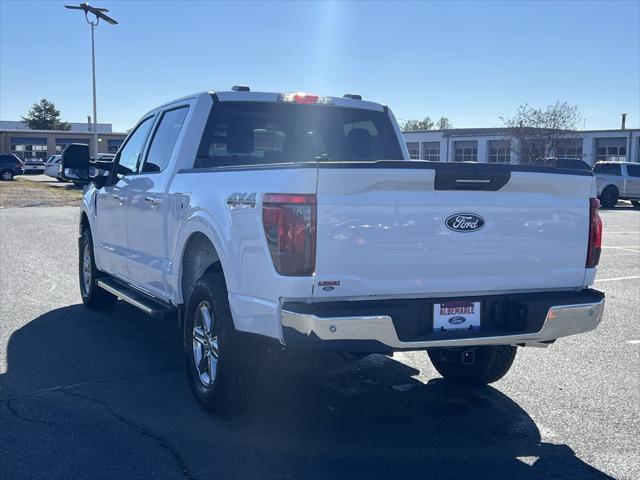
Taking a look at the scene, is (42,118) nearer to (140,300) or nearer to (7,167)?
(7,167)

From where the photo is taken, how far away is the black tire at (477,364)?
208 inches

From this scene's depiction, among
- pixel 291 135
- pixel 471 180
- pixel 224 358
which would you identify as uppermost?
pixel 291 135

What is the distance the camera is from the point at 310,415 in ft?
15.8

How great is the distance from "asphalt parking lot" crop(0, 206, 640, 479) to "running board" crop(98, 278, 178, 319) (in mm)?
444

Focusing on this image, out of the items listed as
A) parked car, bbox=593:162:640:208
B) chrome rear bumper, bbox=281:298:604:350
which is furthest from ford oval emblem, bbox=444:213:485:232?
parked car, bbox=593:162:640:208

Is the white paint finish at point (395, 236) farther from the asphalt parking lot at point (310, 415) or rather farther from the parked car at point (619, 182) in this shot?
the parked car at point (619, 182)

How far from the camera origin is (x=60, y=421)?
4562mm

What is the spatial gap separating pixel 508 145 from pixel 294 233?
44.6 metres

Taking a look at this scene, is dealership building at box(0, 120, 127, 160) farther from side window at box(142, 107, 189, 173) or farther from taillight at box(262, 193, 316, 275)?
taillight at box(262, 193, 316, 275)

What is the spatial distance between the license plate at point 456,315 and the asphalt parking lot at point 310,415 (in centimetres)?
Answer: 73

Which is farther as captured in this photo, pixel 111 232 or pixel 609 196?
pixel 609 196

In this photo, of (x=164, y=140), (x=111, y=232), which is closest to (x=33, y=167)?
(x=111, y=232)

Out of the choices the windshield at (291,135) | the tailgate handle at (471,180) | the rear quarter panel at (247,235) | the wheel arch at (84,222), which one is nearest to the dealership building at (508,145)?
the wheel arch at (84,222)

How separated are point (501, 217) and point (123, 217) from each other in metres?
3.71
